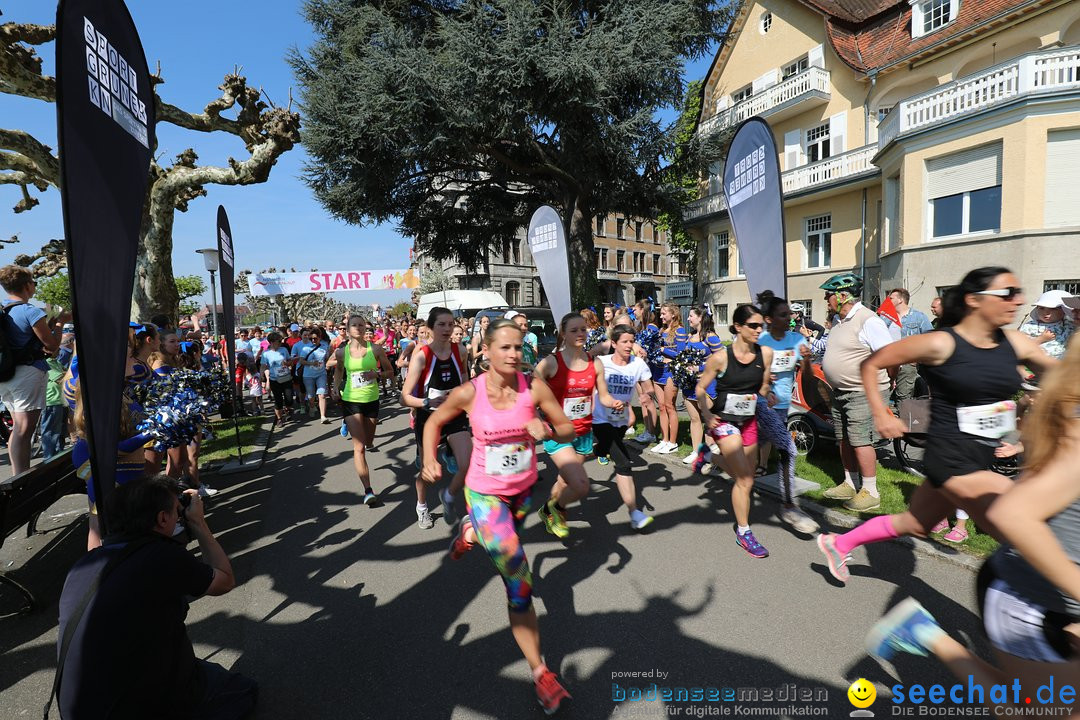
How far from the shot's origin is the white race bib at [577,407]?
4352mm

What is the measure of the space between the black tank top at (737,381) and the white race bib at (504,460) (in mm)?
2070

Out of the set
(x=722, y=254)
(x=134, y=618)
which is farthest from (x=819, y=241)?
(x=134, y=618)

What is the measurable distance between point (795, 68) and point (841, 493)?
23.8m

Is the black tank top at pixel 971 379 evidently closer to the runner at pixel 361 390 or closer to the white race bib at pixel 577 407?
the white race bib at pixel 577 407

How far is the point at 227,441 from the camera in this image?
909cm

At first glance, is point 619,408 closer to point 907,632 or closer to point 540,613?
point 540,613

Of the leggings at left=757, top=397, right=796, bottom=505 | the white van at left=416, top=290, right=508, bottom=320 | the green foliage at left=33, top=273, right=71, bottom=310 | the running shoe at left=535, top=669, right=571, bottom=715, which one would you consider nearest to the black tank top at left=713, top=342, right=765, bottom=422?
the leggings at left=757, top=397, right=796, bottom=505

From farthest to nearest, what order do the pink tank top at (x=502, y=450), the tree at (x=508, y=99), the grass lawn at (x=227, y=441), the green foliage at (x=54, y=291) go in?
the green foliage at (x=54, y=291) → the tree at (x=508, y=99) → the grass lawn at (x=227, y=441) → the pink tank top at (x=502, y=450)

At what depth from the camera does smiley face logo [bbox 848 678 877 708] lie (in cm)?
249

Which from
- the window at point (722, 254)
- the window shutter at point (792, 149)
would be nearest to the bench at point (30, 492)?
the window at point (722, 254)

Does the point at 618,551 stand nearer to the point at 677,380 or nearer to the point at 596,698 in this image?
the point at 596,698

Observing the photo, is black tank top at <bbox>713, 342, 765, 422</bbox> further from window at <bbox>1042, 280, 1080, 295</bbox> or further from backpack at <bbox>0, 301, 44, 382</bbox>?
window at <bbox>1042, 280, 1080, 295</bbox>

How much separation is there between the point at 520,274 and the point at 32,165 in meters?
39.9

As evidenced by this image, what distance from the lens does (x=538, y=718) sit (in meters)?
2.52
